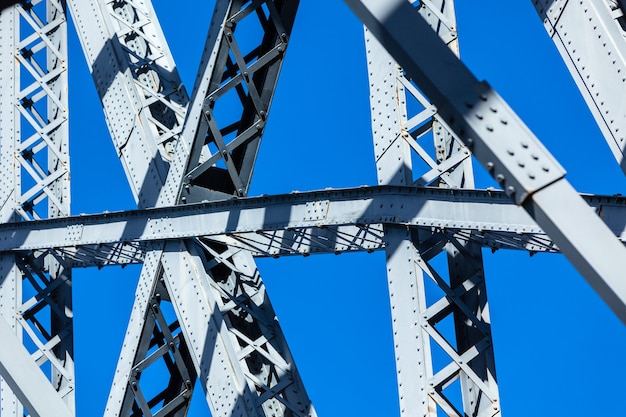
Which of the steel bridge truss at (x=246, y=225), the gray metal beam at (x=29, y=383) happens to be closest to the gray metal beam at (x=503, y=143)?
the steel bridge truss at (x=246, y=225)

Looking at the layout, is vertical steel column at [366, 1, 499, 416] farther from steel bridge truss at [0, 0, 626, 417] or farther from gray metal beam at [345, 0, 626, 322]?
gray metal beam at [345, 0, 626, 322]

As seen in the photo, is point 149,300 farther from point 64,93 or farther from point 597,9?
point 597,9

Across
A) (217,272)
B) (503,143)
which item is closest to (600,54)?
(503,143)

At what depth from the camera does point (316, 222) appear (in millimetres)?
9008

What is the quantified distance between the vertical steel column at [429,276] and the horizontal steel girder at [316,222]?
0.72 ft

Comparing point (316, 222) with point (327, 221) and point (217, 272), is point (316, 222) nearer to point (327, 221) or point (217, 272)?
point (327, 221)

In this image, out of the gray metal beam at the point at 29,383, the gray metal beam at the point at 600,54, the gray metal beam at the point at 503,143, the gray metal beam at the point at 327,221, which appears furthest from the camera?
the gray metal beam at the point at 29,383

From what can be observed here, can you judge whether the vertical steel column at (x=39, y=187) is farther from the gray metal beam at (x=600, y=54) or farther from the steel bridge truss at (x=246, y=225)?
the gray metal beam at (x=600, y=54)

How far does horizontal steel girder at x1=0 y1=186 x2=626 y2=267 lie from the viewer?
26.9ft

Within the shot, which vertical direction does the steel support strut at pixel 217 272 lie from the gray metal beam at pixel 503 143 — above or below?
above

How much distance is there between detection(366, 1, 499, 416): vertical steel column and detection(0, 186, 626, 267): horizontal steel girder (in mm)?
219

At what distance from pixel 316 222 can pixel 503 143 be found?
12.0 ft

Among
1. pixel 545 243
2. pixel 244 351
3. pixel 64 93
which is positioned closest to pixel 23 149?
pixel 64 93

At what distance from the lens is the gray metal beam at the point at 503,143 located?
17.1 ft
